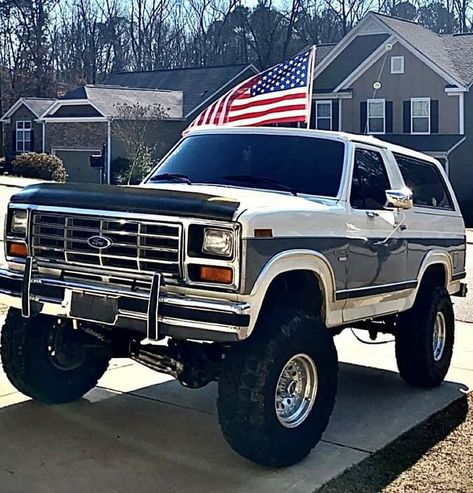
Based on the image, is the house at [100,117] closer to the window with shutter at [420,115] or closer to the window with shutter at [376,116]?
the window with shutter at [376,116]

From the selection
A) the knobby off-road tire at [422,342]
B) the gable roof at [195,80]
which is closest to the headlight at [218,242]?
the knobby off-road tire at [422,342]

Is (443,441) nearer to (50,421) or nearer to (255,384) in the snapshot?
(255,384)

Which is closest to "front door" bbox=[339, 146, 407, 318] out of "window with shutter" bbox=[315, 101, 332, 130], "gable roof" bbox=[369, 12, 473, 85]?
"gable roof" bbox=[369, 12, 473, 85]

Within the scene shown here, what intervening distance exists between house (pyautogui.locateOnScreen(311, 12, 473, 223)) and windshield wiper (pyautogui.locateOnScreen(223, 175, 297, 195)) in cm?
2752

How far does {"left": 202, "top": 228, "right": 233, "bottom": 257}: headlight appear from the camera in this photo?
4773 mm

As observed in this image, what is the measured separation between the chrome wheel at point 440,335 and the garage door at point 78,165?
3530cm

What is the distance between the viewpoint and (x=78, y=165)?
4275 centimetres

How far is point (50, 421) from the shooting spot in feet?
19.7

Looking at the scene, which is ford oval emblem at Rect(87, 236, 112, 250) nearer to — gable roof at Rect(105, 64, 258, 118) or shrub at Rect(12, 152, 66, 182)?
shrub at Rect(12, 152, 66, 182)

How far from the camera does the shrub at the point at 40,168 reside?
38062 mm

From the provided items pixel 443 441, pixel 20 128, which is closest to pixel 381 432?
pixel 443 441

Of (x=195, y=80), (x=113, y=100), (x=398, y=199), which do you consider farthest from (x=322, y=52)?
(x=398, y=199)

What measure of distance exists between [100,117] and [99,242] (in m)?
36.7

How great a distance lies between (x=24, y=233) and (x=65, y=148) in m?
38.8
